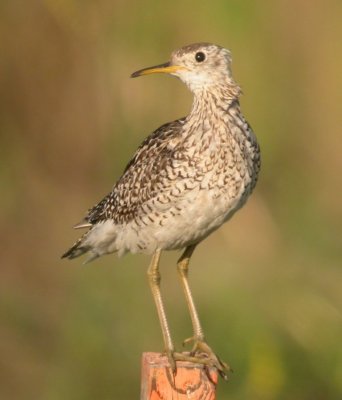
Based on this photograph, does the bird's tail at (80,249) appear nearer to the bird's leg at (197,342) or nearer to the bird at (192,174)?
the bird at (192,174)

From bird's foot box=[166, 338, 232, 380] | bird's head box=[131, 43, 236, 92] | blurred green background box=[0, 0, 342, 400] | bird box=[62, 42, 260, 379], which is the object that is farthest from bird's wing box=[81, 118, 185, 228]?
blurred green background box=[0, 0, 342, 400]

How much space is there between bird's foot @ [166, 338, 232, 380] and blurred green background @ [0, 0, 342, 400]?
2.41 metres

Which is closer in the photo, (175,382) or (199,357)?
(175,382)

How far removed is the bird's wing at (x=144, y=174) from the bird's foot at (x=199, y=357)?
3.31 feet

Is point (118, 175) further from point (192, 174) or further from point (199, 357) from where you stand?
point (199, 357)

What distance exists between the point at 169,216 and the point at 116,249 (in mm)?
965

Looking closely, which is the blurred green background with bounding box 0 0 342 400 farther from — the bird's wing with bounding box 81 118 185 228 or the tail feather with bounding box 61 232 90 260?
the bird's wing with bounding box 81 118 185 228

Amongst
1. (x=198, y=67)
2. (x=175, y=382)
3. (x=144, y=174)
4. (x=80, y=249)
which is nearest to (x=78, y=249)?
(x=80, y=249)

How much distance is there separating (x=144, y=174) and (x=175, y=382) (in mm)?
2150

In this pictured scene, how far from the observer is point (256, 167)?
10117 millimetres

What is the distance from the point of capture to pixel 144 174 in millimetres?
10273

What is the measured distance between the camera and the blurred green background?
42.8ft

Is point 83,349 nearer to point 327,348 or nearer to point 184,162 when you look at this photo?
point 327,348

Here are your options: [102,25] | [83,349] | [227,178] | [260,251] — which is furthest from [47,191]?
[227,178]
